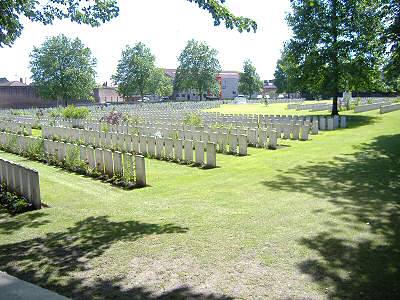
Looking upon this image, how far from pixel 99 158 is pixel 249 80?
3655 inches

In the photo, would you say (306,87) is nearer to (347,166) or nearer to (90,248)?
(347,166)

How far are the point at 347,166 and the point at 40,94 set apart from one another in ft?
198

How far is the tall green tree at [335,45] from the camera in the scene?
26.4 m

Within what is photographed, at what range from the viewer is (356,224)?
6195 mm

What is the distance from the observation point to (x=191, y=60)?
88562 millimetres

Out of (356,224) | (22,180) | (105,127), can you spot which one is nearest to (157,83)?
(105,127)

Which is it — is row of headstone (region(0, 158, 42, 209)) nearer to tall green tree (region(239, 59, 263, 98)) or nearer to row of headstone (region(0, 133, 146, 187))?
row of headstone (region(0, 133, 146, 187))

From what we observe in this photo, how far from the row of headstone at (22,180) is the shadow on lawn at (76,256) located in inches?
23.8

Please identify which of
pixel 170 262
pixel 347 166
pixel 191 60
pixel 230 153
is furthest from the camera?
pixel 191 60

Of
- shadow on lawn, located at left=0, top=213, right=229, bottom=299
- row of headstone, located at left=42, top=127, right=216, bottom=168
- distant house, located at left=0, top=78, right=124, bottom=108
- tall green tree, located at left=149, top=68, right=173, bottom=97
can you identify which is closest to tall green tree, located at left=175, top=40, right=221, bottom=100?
tall green tree, located at left=149, top=68, right=173, bottom=97

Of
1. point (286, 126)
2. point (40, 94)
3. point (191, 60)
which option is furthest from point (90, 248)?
point (191, 60)

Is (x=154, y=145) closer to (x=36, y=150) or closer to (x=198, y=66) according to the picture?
(x=36, y=150)

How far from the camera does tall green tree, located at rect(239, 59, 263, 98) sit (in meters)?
99.7

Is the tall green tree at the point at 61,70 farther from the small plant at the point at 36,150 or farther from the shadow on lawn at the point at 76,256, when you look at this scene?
the shadow on lawn at the point at 76,256
